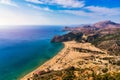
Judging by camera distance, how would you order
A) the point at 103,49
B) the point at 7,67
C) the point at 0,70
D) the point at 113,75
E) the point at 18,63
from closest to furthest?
the point at 113,75 < the point at 0,70 < the point at 7,67 < the point at 18,63 < the point at 103,49

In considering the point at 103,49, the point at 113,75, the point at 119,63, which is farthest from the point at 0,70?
the point at 103,49

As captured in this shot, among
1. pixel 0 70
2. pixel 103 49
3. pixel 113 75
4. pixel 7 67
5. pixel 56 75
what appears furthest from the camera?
pixel 103 49

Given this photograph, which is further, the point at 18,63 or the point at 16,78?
the point at 18,63

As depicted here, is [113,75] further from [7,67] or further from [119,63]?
[7,67]

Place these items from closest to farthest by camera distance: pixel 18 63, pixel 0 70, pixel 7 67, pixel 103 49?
pixel 0 70 → pixel 7 67 → pixel 18 63 → pixel 103 49

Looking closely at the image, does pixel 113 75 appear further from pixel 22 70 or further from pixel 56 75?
pixel 22 70

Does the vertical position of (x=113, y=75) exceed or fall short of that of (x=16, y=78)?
it exceeds it

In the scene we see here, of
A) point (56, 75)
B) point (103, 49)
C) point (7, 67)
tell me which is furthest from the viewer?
point (103, 49)

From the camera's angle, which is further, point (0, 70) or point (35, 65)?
point (35, 65)

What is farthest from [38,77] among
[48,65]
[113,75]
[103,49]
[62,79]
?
[103,49]
